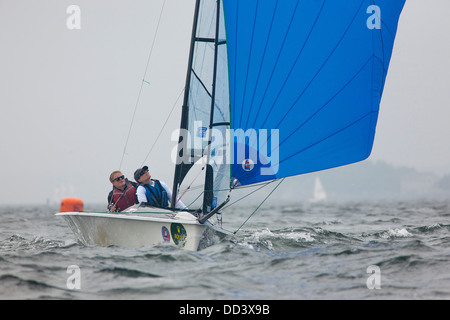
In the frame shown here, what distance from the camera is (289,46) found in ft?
21.7

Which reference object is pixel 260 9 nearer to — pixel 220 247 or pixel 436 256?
pixel 220 247

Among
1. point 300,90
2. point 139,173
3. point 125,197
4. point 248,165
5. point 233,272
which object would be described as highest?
point 300,90

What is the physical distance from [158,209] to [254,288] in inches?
94.4

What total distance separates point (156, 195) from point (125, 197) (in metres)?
0.45

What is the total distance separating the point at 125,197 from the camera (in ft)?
24.0

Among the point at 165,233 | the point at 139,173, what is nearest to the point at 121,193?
the point at 139,173

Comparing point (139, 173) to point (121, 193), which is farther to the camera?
point (121, 193)

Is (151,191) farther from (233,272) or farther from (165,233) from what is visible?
(233,272)

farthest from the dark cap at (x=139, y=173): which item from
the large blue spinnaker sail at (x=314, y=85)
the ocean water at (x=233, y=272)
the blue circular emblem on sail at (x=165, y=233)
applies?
the large blue spinnaker sail at (x=314, y=85)

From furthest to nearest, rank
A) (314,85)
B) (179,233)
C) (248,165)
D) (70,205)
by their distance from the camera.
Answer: (70,205) < (248,165) < (314,85) < (179,233)
